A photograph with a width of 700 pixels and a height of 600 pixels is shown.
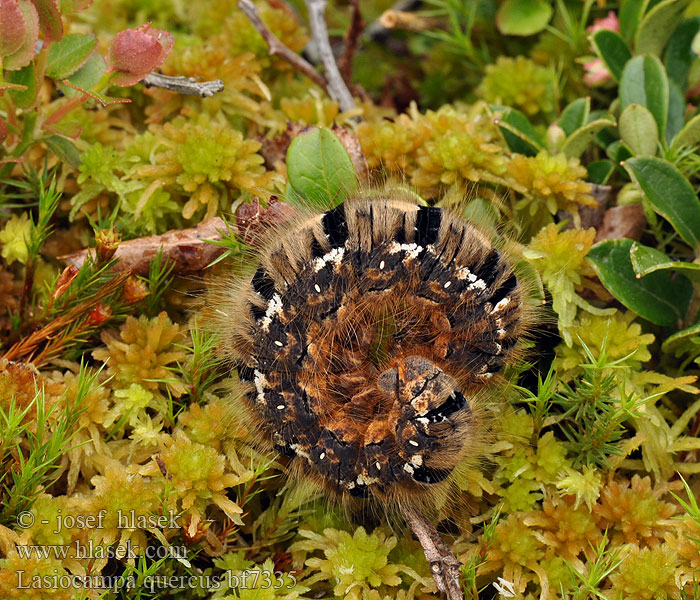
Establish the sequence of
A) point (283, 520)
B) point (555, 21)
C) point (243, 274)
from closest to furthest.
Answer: point (283, 520), point (243, 274), point (555, 21)

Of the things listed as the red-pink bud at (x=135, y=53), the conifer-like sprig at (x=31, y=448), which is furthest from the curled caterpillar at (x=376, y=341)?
the red-pink bud at (x=135, y=53)

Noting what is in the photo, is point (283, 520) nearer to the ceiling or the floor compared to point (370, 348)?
nearer to the floor

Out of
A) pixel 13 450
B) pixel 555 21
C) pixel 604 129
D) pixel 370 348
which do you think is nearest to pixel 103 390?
pixel 13 450

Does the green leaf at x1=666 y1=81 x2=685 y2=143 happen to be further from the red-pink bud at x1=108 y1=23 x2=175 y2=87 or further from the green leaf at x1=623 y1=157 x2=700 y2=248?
the red-pink bud at x1=108 y1=23 x2=175 y2=87

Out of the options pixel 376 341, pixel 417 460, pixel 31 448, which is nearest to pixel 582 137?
pixel 376 341

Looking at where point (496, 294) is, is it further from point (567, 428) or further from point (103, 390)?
point (103, 390)

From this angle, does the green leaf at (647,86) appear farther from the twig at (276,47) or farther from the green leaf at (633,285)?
the twig at (276,47)
